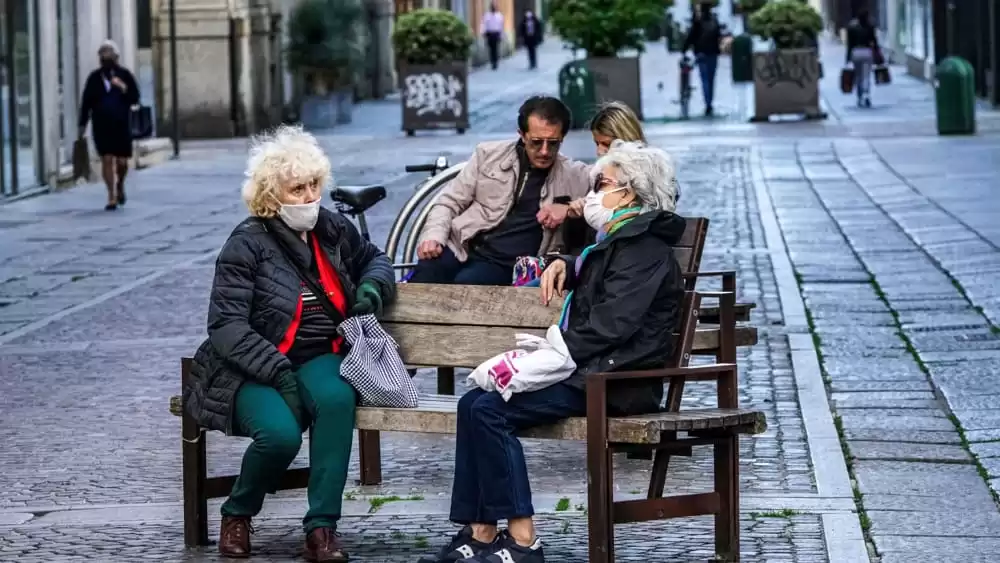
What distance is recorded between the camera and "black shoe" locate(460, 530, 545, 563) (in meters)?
5.70

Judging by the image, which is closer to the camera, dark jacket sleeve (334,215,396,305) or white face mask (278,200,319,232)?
white face mask (278,200,319,232)

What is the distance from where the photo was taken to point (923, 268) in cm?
1307

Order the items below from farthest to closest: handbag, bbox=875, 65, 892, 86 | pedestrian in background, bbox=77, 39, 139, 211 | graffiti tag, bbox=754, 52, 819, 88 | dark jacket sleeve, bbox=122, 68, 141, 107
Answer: handbag, bbox=875, 65, 892, 86, graffiti tag, bbox=754, 52, 819, 88, dark jacket sleeve, bbox=122, 68, 141, 107, pedestrian in background, bbox=77, 39, 139, 211

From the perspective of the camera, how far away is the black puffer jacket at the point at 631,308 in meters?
5.80

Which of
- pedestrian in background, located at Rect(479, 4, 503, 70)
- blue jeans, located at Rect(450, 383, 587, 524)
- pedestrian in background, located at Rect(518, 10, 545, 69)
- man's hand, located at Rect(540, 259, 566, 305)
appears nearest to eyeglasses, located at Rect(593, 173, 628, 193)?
man's hand, located at Rect(540, 259, 566, 305)

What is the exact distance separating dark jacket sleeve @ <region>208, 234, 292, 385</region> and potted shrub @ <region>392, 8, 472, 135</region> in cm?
2293

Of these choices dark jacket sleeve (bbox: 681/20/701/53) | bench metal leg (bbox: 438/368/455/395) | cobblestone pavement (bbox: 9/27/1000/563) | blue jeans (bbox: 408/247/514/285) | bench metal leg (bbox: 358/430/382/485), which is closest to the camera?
cobblestone pavement (bbox: 9/27/1000/563)

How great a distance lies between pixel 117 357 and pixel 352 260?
13.6 ft

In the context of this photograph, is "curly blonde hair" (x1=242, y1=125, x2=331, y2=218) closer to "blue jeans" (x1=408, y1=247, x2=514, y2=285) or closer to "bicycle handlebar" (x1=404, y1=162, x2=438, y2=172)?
"blue jeans" (x1=408, y1=247, x2=514, y2=285)

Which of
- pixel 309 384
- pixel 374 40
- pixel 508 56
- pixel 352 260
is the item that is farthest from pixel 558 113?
pixel 508 56

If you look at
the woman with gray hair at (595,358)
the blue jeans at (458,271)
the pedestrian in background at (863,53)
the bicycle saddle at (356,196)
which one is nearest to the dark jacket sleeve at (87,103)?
the bicycle saddle at (356,196)

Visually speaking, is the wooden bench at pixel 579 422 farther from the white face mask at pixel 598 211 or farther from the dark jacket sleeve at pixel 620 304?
the white face mask at pixel 598 211

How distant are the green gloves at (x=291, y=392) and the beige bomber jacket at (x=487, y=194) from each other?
1.92 meters

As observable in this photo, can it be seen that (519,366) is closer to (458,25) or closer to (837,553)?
(837,553)
